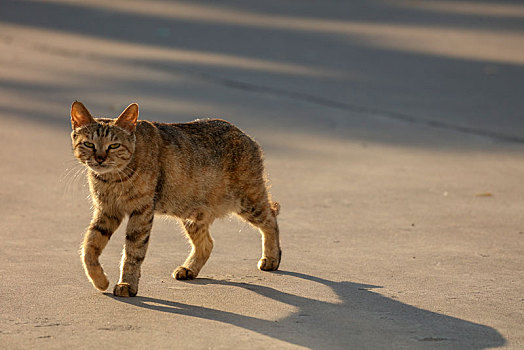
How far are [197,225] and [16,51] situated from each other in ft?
28.0

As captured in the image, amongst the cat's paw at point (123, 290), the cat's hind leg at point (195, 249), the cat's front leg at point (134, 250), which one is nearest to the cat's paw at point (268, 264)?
the cat's hind leg at point (195, 249)

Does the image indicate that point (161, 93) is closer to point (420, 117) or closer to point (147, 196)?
point (420, 117)

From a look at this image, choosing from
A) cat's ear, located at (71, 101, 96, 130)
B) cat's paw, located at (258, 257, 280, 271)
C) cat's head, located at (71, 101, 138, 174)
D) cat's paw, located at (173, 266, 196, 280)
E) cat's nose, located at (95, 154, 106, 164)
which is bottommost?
cat's paw, located at (173, 266, 196, 280)

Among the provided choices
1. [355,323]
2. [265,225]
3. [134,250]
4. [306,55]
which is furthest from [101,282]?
[306,55]

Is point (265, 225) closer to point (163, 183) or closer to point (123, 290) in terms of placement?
point (163, 183)

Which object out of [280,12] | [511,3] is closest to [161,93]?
[280,12]

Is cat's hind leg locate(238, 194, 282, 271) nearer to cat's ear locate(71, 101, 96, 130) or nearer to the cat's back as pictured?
the cat's back

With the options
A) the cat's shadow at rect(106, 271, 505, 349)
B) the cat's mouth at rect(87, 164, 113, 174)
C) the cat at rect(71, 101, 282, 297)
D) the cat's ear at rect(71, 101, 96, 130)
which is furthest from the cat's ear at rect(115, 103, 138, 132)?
the cat's shadow at rect(106, 271, 505, 349)

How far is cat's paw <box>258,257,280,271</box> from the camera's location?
18.5 feet

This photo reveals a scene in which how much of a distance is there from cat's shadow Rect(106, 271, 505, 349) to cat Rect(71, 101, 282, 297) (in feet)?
1.38

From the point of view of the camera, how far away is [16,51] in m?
13.3

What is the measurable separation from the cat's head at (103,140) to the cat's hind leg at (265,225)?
101cm

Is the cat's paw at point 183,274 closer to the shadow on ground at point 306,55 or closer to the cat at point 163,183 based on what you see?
the cat at point 163,183

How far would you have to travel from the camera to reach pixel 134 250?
5039mm
